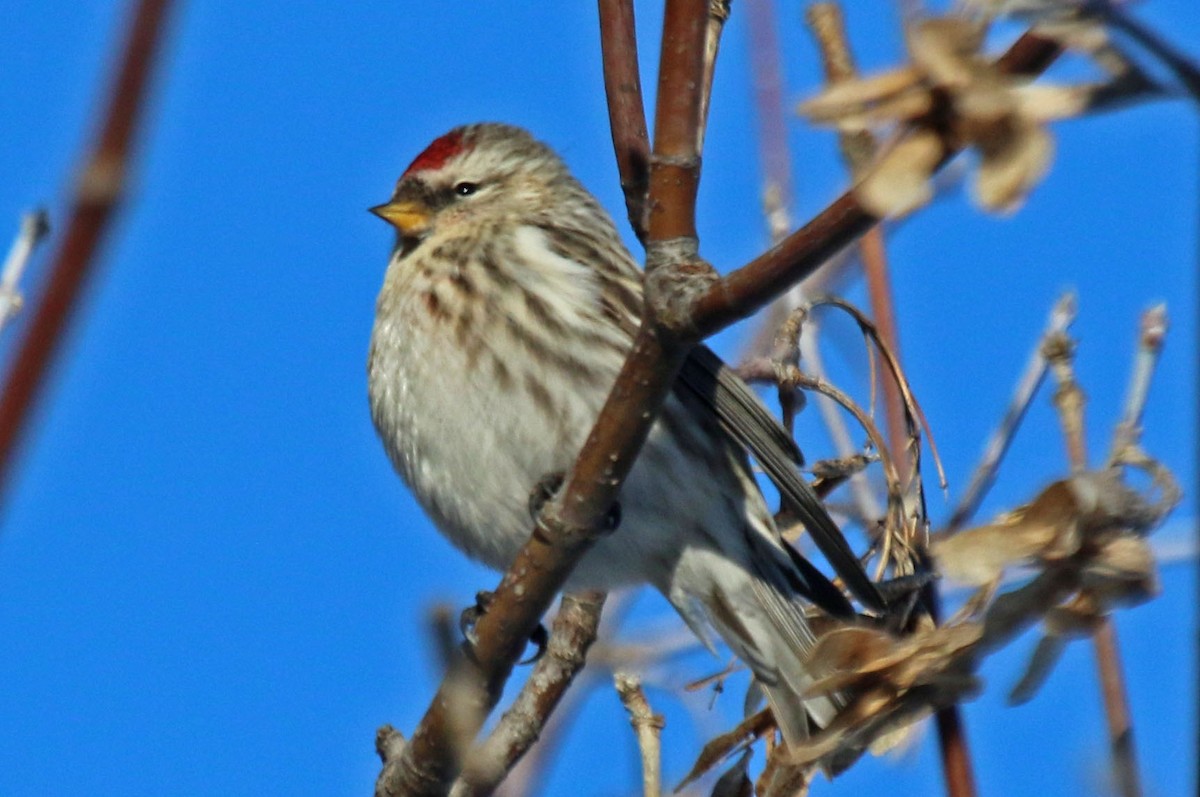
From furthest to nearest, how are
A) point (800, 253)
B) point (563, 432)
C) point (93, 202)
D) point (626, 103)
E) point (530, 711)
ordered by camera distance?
point (563, 432)
point (530, 711)
point (626, 103)
point (800, 253)
point (93, 202)

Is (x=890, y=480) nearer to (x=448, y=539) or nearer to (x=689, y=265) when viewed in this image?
(x=689, y=265)

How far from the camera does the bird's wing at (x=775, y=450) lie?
117 inches

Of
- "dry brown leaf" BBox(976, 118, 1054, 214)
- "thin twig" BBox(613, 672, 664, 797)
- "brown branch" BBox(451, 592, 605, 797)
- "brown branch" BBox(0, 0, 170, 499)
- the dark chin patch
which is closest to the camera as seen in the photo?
"brown branch" BBox(0, 0, 170, 499)

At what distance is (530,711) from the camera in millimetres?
2967

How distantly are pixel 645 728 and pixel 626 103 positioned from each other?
1062 mm

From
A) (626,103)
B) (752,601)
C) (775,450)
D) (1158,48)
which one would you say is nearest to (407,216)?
(752,601)

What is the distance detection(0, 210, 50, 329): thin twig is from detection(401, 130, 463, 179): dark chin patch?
8.99 feet

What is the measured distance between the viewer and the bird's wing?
9.77ft

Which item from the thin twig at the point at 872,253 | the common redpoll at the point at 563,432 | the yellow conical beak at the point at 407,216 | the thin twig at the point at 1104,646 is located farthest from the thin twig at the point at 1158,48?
the yellow conical beak at the point at 407,216

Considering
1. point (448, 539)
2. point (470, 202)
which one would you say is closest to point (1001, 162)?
point (448, 539)

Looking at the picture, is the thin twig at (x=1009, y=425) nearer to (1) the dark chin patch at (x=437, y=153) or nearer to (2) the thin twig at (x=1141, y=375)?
(2) the thin twig at (x=1141, y=375)

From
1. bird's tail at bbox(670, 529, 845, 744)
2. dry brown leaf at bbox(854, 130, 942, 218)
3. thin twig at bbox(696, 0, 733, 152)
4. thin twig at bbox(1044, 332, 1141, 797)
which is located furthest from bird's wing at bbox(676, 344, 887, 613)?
dry brown leaf at bbox(854, 130, 942, 218)

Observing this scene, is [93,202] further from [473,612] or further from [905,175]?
[473,612]

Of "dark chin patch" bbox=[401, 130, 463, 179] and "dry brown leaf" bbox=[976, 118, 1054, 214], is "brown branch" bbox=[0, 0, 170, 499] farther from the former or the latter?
"dark chin patch" bbox=[401, 130, 463, 179]
